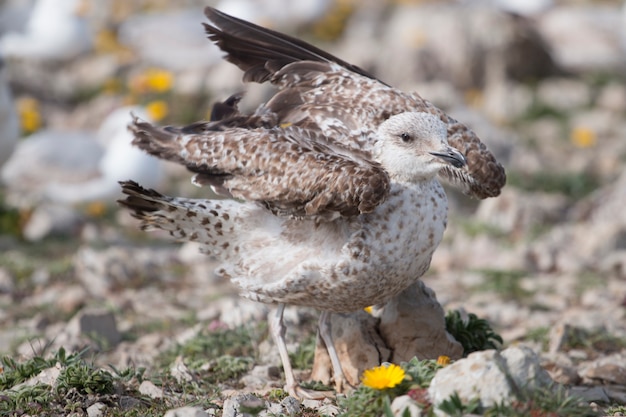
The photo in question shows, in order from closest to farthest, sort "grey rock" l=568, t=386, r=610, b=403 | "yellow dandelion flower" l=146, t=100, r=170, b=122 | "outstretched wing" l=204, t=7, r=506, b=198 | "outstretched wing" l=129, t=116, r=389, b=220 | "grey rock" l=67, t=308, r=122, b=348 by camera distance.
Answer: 1. "outstretched wing" l=129, t=116, r=389, b=220
2. "grey rock" l=568, t=386, r=610, b=403
3. "outstretched wing" l=204, t=7, r=506, b=198
4. "grey rock" l=67, t=308, r=122, b=348
5. "yellow dandelion flower" l=146, t=100, r=170, b=122

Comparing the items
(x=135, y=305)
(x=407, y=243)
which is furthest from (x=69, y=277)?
(x=407, y=243)

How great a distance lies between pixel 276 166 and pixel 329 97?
886 millimetres

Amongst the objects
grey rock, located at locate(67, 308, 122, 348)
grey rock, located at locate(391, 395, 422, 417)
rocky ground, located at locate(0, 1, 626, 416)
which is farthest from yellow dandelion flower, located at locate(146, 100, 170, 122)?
grey rock, located at locate(391, 395, 422, 417)

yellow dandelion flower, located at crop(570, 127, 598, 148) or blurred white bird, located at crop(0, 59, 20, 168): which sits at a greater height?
yellow dandelion flower, located at crop(570, 127, 598, 148)

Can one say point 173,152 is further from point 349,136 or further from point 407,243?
point 407,243

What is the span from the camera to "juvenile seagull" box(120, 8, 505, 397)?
5320 millimetres

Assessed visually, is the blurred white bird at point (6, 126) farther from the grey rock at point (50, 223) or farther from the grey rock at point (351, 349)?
the grey rock at point (351, 349)

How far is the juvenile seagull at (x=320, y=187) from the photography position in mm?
5320

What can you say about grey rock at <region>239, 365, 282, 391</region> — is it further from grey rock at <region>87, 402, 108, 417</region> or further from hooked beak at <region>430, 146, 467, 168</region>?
hooked beak at <region>430, 146, 467, 168</region>

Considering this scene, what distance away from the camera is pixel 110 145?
11.8 m

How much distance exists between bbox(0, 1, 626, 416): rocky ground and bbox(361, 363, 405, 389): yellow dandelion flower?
7cm

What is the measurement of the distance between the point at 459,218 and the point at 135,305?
361 centimetres

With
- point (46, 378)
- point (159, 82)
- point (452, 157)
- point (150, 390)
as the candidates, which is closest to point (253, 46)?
point (452, 157)

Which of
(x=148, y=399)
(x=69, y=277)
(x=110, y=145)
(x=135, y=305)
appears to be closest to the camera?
(x=148, y=399)
